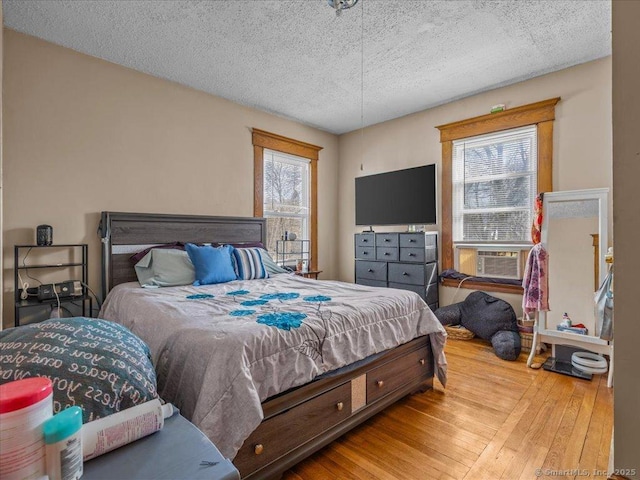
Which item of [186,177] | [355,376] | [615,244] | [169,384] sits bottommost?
[355,376]

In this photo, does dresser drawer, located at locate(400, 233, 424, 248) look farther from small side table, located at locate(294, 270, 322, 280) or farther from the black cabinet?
the black cabinet

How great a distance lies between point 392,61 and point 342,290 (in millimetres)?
2194

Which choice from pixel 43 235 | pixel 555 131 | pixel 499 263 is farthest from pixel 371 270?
pixel 43 235

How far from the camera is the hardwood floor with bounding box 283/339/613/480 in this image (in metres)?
1.58

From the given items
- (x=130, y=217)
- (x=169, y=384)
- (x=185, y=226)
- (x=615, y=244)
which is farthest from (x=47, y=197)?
(x=615, y=244)

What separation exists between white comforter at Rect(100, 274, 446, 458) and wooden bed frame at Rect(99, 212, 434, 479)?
9 centimetres

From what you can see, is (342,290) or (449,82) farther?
(449,82)

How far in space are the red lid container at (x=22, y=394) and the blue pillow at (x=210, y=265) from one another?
2315mm

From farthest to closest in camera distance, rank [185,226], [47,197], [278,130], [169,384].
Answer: [278,130], [185,226], [47,197], [169,384]

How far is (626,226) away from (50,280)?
11.5 ft

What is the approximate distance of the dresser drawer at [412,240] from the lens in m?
3.80

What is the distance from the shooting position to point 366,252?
4371mm

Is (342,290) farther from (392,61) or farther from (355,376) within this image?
(392,61)

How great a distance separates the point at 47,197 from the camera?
8.84 feet
